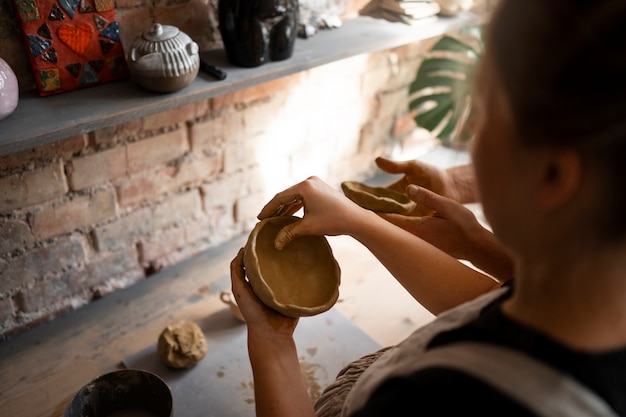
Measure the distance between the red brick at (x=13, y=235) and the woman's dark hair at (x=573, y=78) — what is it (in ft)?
4.15

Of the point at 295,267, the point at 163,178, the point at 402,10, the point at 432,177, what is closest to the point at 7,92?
the point at 163,178

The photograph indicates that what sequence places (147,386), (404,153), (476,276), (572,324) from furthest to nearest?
(404,153)
(147,386)
(476,276)
(572,324)

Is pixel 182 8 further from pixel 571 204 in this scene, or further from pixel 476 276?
pixel 571 204

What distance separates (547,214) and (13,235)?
129 centimetres

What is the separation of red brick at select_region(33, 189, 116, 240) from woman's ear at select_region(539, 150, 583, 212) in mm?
1256

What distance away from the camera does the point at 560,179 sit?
0.50 meters

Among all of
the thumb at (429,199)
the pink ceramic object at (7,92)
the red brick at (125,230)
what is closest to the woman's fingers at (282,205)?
the thumb at (429,199)

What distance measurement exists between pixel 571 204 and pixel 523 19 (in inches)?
6.8

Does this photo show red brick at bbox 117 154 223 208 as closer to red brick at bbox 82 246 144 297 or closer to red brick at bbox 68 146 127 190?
red brick at bbox 68 146 127 190

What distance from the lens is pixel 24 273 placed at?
4.66 ft

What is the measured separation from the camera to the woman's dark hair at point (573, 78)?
1.43ft

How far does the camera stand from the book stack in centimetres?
181

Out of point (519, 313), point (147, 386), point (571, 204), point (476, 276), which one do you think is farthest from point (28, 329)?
point (571, 204)

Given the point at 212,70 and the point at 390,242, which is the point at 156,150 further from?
the point at 390,242
